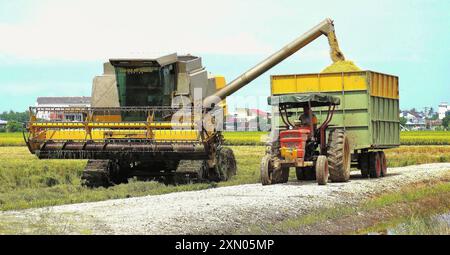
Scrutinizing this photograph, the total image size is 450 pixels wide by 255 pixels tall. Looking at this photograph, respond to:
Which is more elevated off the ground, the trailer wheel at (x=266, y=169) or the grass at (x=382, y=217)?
the trailer wheel at (x=266, y=169)

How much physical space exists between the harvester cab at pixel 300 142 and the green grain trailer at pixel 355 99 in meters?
0.65

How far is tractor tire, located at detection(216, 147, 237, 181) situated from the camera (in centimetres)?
2283

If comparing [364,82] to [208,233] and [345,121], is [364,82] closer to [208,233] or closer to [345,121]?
[345,121]

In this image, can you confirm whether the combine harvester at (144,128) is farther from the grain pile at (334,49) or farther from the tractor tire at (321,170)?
the grain pile at (334,49)

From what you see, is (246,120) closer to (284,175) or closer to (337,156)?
(284,175)

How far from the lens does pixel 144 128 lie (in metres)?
21.1

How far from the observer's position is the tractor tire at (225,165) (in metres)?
22.8

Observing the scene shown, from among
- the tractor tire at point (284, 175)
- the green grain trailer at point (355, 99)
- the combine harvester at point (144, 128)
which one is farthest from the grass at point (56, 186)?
the green grain trailer at point (355, 99)

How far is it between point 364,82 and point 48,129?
8.05 meters

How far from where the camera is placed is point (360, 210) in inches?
615

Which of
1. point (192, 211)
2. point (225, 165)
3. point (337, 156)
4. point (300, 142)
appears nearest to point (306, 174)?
point (225, 165)

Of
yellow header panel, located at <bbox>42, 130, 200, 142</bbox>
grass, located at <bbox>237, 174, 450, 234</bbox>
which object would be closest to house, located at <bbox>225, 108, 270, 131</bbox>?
yellow header panel, located at <bbox>42, 130, 200, 142</bbox>

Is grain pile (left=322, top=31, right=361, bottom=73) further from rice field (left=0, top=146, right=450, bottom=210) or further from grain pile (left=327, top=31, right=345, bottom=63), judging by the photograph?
rice field (left=0, top=146, right=450, bottom=210)
